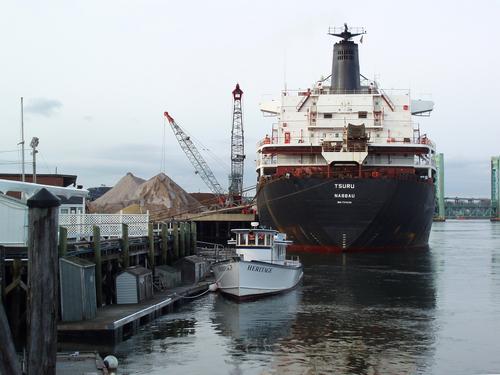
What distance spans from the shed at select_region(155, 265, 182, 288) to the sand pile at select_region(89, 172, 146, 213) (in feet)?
264

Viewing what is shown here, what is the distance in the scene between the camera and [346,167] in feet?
213

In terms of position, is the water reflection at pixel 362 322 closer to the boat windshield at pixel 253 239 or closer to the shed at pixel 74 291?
the boat windshield at pixel 253 239

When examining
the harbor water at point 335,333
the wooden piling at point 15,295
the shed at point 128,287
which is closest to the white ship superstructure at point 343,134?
the harbor water at point 335,333

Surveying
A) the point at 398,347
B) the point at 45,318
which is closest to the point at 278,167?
the point at 398,347

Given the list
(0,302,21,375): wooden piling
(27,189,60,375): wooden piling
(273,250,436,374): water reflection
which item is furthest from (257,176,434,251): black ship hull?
(0,302,21,375): wooden piling

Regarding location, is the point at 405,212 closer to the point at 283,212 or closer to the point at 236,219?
the point at 283,212

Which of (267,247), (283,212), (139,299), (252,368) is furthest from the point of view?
(283,212)

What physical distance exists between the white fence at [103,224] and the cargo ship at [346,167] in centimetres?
2552

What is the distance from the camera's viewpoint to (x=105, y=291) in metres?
29.3

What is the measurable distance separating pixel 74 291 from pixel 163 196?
9588cm

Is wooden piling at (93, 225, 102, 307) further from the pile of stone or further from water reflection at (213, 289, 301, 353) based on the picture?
the pile of stone

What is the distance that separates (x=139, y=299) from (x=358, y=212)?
1311 inches

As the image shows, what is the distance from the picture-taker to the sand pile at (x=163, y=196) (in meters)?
116

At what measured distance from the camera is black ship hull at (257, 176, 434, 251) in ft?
194
